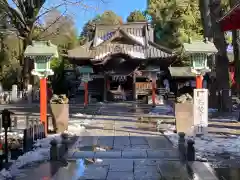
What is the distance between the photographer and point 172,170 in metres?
8.69

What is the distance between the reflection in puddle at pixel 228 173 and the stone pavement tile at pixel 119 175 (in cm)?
189

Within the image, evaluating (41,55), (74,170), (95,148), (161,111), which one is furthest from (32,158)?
(161,111)

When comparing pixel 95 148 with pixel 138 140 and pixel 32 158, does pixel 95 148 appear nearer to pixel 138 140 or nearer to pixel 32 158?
pixel 138 140

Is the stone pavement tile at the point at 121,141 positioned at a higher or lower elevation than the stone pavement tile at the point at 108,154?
higher

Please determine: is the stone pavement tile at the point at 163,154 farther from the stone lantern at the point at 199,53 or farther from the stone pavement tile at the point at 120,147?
the stone lantern at the point at 199,53

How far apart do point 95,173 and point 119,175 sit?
0.54m

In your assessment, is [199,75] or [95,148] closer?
[95,148]

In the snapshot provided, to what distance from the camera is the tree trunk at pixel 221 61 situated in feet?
76.6

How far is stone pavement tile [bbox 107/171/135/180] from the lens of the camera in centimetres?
802

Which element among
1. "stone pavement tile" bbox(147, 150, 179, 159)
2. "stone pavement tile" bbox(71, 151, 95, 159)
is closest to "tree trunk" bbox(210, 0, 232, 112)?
"stone pavement tile" bbox(147, 150, 179, 159)

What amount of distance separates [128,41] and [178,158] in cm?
2786

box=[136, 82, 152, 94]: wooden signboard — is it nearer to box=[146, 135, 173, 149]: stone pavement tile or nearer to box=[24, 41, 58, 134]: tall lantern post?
box=[24, 41, 58, 134]: tall lantern post

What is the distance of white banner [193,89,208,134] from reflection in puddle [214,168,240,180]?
5.54m

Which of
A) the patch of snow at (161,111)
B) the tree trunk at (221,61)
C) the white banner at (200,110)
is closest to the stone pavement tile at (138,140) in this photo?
the white banner at (200,110)
